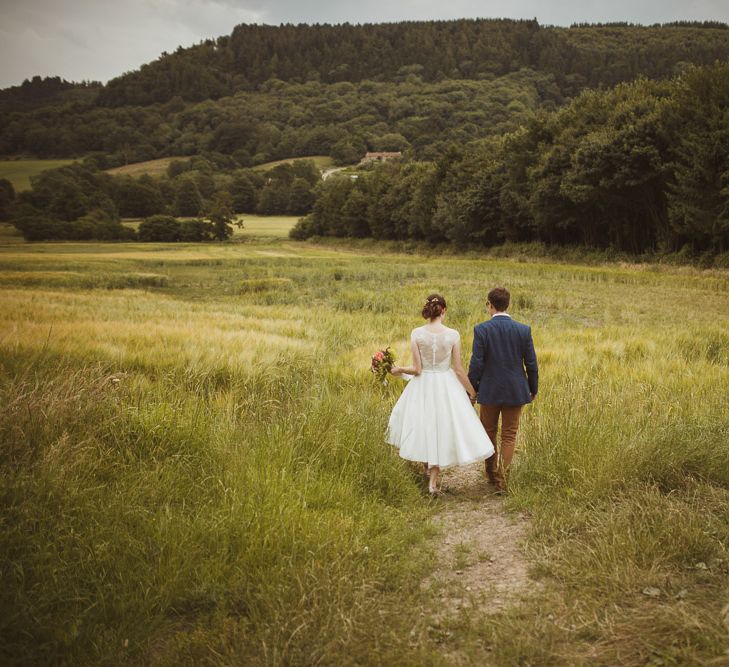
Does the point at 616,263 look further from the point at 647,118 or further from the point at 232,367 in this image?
the point at 232,367

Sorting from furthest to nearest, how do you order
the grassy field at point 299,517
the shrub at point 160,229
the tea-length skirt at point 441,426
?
the shrub at point 160,229
the tea-length skirt at point 441,426
the grassy field at point 299,517

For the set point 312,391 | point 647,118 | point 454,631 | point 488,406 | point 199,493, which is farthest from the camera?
point 647,118

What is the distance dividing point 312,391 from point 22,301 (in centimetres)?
767

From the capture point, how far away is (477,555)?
5.00 m

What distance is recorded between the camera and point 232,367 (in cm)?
1008

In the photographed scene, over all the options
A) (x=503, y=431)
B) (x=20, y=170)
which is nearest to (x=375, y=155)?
(x=20, y=170)

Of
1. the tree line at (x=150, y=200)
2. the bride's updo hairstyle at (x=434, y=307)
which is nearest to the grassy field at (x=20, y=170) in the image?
the tree line at (x=150, y=200)

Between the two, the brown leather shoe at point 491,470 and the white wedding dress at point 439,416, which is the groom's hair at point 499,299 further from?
the brown leather shoe at point 491,470

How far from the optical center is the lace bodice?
6.56 metres

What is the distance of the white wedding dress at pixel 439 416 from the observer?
21.1 feet

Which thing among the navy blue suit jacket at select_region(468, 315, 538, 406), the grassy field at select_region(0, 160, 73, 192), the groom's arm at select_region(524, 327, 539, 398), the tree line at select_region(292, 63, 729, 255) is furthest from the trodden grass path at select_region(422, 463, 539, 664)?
the tree line at select_region(292, 63, 729, 255)

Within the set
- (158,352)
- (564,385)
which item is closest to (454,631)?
(564,385)

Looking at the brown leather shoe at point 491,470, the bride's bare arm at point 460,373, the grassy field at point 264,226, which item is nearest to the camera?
the bride's bare arm at point 460,373

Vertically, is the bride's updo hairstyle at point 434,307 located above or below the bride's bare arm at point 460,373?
above
